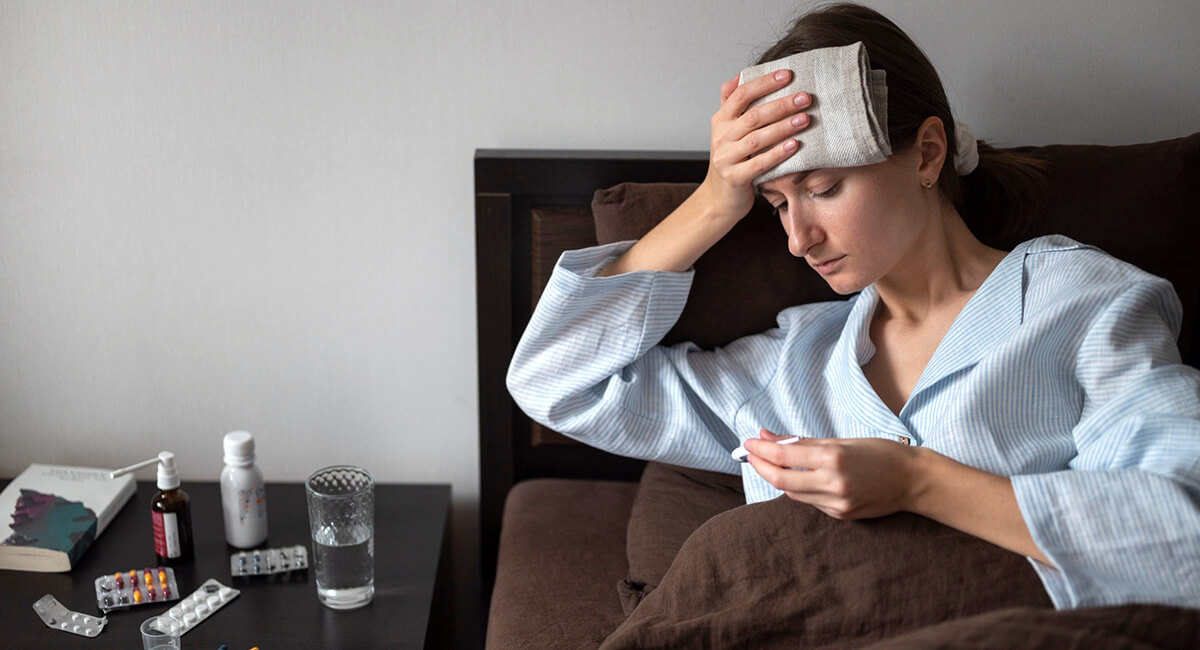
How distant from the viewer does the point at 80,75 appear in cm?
139

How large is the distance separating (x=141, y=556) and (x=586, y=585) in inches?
23.4

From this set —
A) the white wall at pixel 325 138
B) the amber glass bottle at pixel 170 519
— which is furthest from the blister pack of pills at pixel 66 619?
the white wall at pixel 325 138

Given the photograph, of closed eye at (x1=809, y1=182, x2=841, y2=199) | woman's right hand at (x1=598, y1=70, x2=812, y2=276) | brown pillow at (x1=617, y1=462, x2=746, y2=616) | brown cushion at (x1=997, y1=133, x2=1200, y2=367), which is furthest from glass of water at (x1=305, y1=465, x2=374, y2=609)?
brown cushion at (x1=997, y1=133, x2=1200, y2=367)

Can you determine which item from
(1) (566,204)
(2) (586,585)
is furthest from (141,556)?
(1) (566,204)

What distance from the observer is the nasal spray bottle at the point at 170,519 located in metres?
1.26

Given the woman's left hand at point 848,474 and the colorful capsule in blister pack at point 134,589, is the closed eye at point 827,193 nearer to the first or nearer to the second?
the woman's left hand at point 848,474

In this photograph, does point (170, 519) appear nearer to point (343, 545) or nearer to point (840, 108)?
point (343, 545)

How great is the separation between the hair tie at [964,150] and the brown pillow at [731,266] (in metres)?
0.22

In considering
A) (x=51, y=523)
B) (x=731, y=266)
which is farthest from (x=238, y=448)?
(x=731, y=266)

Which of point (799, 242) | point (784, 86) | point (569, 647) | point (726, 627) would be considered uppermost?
point (784, 86)

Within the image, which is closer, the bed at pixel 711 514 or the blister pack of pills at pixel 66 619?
the bed at pixel 711 514

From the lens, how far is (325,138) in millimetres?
1420

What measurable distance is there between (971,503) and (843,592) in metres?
0.14

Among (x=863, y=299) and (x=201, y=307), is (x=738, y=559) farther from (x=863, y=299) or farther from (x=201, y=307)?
(x=201, y=307)
